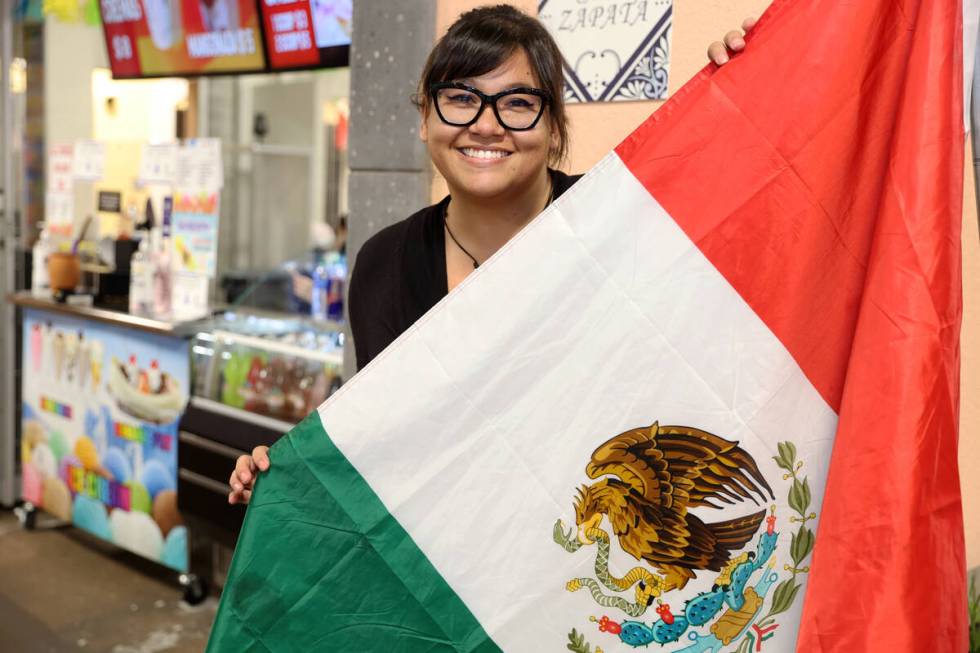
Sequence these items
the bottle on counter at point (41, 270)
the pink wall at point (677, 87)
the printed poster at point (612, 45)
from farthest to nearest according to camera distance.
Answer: the bottle on counter at point (41, 270)
the printed poster at point (612, 45)
the pink wall at point (677, 87)

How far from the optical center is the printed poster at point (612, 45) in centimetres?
226

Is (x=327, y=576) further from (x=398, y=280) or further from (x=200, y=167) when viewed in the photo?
(x=200, y=167)

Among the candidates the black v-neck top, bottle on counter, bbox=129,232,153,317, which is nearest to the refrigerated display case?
bottle on counter, bbox=129,232,153,317

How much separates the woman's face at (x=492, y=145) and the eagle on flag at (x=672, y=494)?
0.47 meters

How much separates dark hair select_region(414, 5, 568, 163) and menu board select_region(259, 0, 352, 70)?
216 cm

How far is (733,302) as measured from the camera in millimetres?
1226

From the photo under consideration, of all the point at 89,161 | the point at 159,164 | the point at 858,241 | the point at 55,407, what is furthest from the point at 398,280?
the point at 89,161

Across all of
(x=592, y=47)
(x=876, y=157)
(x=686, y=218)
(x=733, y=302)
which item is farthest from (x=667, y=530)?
(x=592, y=47)

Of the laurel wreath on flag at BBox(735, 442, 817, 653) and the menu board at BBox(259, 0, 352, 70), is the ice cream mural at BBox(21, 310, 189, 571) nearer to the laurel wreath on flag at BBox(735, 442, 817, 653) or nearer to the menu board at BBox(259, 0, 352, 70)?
the menu board at BBox(259, 0, 352, 70)

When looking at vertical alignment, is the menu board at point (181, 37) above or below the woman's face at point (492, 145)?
above

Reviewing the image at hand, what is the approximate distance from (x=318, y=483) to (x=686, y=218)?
24.4 inches

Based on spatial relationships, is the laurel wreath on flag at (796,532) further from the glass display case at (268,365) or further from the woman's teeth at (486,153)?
the glass display case at (268,365)

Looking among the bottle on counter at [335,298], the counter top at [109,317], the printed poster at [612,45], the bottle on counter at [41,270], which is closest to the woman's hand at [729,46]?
the printed poster at [612,45]

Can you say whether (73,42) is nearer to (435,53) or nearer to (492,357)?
(435,53)
